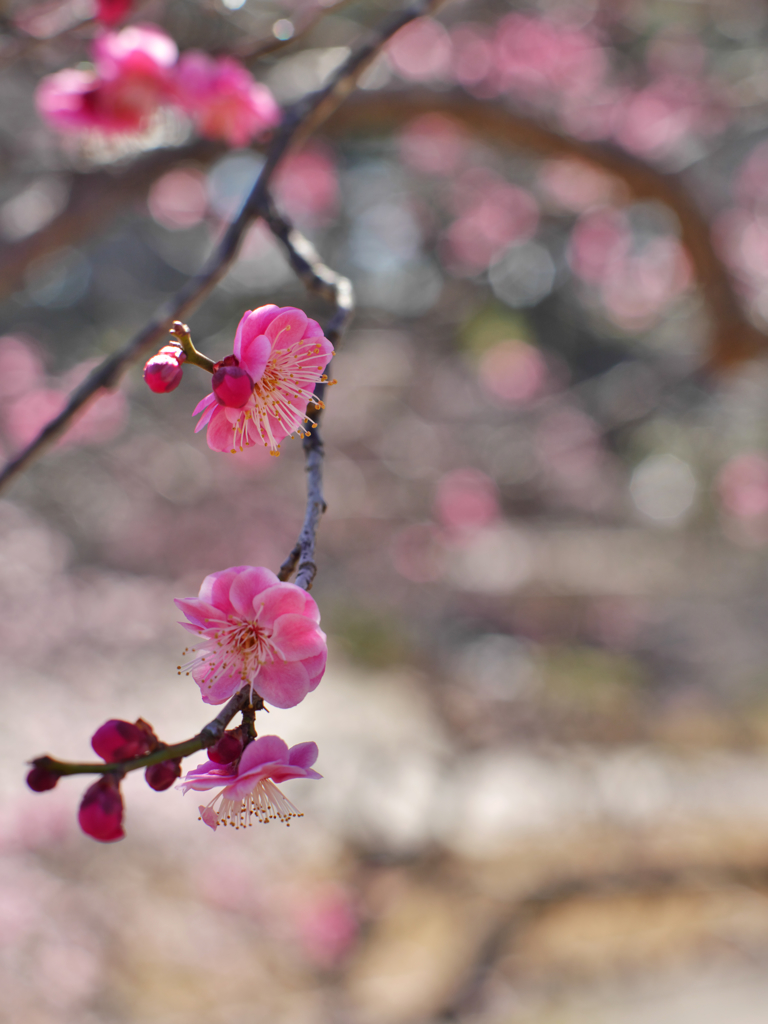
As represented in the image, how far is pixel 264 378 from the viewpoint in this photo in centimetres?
59

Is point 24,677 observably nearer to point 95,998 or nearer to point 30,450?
point 95,998

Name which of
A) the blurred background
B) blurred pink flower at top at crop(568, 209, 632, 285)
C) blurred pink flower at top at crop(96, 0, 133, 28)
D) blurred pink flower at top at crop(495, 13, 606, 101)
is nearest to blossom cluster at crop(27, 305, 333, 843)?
blurred pink flower at top at crop(96, 0, 133, 28)

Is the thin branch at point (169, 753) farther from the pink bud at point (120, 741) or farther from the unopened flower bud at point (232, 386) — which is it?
the unopened flower bud at point (232, 386)

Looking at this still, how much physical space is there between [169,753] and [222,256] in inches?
17.8

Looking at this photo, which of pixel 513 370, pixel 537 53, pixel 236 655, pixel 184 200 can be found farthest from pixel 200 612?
Answer: pixel 513 370

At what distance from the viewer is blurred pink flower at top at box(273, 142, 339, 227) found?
4.02m

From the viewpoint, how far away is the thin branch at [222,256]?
0.65 meters

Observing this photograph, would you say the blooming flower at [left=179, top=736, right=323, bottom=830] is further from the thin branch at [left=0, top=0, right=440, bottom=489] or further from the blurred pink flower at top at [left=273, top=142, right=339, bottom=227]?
the blurred pink flower at top at [left=273, top=142, right=339, bottom=227]

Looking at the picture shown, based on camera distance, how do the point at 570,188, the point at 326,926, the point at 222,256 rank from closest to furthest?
the point at 222,256 → the point at 326,926 → the point at 570,188

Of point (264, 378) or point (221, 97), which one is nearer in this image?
point (264, 378)

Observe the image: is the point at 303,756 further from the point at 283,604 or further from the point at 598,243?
the point at 598,243

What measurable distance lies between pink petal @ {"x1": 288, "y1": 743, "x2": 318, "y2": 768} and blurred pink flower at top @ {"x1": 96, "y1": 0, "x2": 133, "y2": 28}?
1026mm

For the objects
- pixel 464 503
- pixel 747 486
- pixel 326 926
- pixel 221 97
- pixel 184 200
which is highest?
pixel 184 200

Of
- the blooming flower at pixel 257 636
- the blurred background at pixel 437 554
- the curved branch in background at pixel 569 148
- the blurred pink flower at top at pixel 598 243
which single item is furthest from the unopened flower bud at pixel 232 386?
the blurred pink flower at top at pixel 598 243
